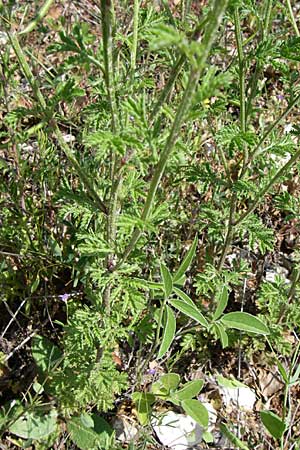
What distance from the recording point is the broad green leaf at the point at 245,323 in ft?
7.93

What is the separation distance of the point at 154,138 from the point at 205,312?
63.2 inches

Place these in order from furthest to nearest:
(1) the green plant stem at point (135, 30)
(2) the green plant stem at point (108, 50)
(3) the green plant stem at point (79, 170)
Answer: (3) the green plant stem at point (79, 170) → (1) the green plant stem at point (135, 30) → (2) the green plant stem at point (108, 50)

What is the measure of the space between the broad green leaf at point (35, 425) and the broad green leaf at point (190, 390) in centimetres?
61

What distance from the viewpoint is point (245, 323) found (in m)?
2.45

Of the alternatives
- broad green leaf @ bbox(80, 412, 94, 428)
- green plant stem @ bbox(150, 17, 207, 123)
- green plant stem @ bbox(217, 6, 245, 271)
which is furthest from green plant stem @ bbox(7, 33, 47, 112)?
broad green leaf @ bbox(80, 412, 94, 428)

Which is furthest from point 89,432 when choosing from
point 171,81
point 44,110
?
point 171,81

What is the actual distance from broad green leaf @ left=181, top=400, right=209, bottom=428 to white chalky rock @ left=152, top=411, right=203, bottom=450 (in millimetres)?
273

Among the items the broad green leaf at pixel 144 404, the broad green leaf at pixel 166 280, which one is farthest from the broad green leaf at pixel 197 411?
the broad green leaf at pixel 166 280

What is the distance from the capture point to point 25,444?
254 centimetres

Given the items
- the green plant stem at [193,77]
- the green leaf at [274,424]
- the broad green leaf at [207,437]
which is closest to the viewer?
the green plant stem at [193,77]

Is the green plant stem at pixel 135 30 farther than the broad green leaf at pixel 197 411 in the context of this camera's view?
No

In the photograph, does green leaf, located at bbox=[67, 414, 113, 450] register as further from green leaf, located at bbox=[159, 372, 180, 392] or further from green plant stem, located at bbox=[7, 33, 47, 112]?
green plant stem, located at bbox=[7, 33, 47, 112]

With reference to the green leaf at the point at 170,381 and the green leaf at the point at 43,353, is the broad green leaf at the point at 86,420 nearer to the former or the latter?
the green leaf at the point at 43,353

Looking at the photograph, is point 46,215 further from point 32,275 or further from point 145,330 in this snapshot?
point 145,330
